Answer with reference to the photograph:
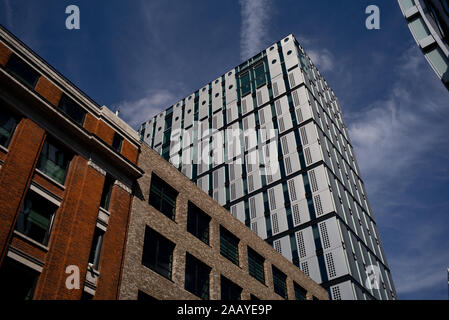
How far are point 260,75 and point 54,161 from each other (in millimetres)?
57227

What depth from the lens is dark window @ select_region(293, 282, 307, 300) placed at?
3470 cm

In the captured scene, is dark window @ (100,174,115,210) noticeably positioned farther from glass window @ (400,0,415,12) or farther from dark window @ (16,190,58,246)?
glass window @ (400,0,415,12)

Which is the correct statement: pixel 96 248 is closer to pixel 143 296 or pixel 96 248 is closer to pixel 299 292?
pixel 143 296

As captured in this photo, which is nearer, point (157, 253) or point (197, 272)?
point (157, 253)


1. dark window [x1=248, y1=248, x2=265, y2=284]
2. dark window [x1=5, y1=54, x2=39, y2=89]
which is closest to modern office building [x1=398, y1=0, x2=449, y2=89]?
dark window [x1=5, y1=54, x2=39, y2=89]

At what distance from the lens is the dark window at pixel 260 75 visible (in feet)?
236

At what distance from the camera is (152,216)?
949 inches

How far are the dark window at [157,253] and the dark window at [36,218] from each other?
18.9 ft

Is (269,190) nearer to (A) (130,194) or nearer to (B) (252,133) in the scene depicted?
(B) (252,133)

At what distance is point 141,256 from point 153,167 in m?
6.52

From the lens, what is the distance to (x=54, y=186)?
19.6 metres

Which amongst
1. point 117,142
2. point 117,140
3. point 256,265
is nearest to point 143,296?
point 117,142

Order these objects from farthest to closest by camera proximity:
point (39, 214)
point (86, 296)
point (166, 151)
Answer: point (166, 151) → point (39, 214) → point (86, 296)
